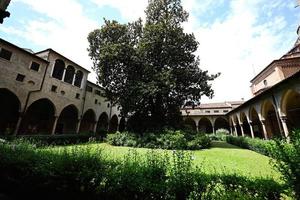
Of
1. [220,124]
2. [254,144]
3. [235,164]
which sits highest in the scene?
[220,124]

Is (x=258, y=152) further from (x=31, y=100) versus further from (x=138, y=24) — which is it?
(x=31, y=100)

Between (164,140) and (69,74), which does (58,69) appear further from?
(164,140)

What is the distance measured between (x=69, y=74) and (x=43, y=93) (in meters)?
5.34

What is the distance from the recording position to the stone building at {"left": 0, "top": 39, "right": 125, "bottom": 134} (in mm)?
17891

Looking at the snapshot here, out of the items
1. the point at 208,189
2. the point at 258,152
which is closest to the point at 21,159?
the point at 208,189

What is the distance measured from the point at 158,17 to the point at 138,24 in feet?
9.46

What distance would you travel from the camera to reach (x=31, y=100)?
19.3 metres

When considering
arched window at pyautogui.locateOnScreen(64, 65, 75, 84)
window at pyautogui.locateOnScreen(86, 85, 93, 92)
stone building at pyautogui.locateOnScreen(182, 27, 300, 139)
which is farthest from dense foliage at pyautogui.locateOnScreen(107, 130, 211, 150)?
window at pyautogui.locateOnScreen(86, 85, 93, 92)

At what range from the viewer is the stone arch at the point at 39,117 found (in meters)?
22.3

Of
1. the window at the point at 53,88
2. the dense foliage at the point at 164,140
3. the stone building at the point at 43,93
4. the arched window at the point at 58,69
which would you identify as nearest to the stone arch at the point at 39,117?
the stone building at the point at 43,93

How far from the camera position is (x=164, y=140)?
54.9 feet

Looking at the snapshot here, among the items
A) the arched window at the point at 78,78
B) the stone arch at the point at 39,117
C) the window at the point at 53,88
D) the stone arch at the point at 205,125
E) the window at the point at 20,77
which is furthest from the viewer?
the stone arch at the point at 205,125

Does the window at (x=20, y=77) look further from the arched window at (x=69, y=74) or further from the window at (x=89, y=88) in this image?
the window at (x=89, y=88)

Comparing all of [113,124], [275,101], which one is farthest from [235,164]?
[113,124]
